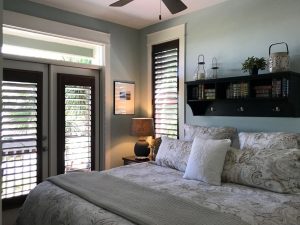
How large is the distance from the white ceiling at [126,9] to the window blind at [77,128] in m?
1.01

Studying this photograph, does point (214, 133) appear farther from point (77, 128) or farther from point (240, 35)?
point (77, 128)

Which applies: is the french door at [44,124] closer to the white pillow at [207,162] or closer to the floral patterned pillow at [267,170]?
the white pillow at [207,162]

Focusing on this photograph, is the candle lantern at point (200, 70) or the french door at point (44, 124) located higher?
the candle lantern at point (200, 70)

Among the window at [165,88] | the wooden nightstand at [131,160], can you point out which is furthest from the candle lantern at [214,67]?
the wooden nightstand at [131,160]

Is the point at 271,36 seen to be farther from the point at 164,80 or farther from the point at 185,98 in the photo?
the point at 164,80

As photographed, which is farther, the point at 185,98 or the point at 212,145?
the point at 185,98

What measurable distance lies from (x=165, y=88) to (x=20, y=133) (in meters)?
2.00

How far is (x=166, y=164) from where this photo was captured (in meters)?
3.00

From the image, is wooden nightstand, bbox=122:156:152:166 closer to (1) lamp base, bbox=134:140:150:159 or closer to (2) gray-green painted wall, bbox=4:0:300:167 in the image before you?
(1) lamp base, bbox=134:140:150:159

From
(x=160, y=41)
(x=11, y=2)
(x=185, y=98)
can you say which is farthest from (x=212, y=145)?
(x=11, y=2)

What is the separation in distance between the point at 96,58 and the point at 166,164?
192 cm

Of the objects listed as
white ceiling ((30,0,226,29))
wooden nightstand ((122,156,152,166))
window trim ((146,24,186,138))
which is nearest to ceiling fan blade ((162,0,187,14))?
white ceiling ((30,0,226,29))

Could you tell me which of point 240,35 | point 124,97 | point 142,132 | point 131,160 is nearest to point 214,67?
point 240,35

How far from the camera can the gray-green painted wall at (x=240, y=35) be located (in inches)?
107
